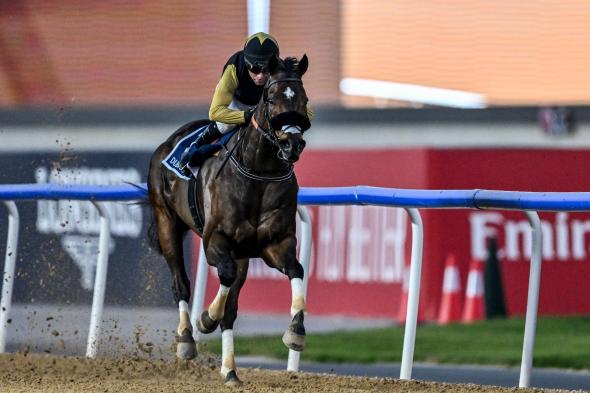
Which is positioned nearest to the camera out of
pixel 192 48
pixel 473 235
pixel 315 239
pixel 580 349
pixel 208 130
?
pixel 208 130

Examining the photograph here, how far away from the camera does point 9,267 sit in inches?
390

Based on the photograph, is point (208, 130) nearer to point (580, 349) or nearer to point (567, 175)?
point (580, 349)

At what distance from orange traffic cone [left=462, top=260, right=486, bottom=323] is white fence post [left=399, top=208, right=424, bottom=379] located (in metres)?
4.80

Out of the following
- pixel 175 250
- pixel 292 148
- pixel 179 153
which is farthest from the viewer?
pixel 175 250

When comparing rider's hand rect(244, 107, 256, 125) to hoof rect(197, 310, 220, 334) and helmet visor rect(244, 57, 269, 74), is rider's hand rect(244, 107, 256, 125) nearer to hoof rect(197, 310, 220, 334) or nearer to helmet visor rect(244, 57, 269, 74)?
helmet visor rect(244, 57, 269, 74)

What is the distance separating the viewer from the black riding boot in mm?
8141

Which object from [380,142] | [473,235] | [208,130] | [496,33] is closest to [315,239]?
[473,235]

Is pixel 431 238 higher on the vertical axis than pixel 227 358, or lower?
lower

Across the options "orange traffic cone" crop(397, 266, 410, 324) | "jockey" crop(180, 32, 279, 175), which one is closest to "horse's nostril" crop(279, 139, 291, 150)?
"jockey" crop(180, 32, 279, 175)

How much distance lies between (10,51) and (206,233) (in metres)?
14.7

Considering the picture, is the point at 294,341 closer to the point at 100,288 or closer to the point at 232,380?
the point at 232,380

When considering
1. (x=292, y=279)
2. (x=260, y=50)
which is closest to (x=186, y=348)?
(x=292, y=279)

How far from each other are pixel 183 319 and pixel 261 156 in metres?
1.36

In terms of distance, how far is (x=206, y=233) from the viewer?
25.0 feet
